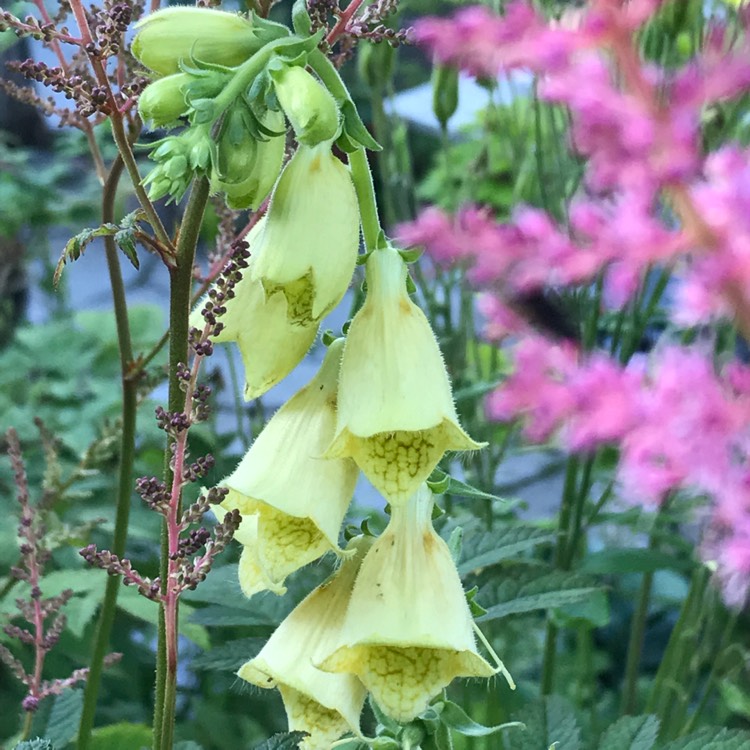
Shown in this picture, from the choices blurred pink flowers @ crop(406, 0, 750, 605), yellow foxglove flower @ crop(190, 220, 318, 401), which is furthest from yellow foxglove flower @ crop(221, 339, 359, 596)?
blurred pink flowers @ crop(406, 0, 750, 605)

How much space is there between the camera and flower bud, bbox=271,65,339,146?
11.8 inches

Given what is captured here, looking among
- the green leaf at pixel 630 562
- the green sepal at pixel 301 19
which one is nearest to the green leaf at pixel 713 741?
the green leaf at pixel 630 562

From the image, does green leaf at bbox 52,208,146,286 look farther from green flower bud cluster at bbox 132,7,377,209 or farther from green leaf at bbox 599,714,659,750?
green leaf at bbox 599,714,659,750

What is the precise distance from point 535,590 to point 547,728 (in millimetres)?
83

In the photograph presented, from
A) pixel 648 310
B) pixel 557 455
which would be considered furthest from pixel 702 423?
pixel 557 455

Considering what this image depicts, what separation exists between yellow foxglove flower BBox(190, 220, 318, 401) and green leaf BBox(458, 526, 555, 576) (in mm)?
206

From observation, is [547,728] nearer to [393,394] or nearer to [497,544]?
[497,544]

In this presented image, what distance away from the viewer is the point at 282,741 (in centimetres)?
37

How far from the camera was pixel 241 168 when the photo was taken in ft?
1.03

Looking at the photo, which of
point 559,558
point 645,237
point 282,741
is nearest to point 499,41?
point 645,237

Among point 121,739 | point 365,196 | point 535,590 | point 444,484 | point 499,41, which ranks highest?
point 499,41

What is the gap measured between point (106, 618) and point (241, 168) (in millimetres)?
249

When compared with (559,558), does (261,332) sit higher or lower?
higher

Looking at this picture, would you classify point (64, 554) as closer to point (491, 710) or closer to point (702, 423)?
point (491, 710)
